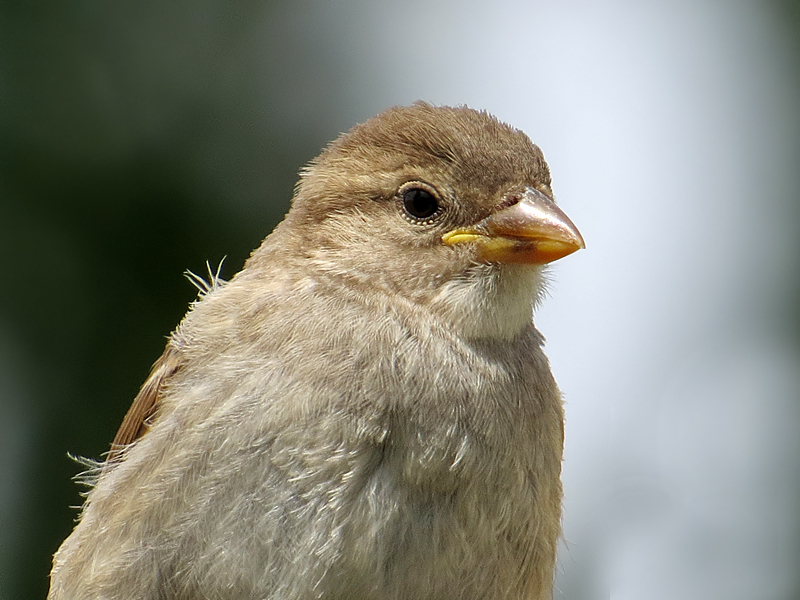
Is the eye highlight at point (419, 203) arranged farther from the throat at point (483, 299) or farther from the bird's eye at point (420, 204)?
the throat at point (483, 299)

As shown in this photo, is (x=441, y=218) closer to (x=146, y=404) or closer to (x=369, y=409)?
(x=369, y=409)

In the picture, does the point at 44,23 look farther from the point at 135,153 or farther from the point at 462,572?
the point at 462,572

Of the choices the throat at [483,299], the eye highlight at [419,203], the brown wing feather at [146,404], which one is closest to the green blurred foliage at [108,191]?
the brown wing feather at [146,404]

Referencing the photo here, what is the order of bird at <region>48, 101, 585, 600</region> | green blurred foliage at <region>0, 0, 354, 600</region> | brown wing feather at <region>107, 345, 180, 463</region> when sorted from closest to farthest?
bird at <region>48, 101, 585, 600</region>
brown wing feather at <region>107, 345, 180, 463</region>
green blurred foliage at <region>0, 0, 354, 600</region>

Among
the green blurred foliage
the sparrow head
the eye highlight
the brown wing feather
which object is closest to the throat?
the sparrow head

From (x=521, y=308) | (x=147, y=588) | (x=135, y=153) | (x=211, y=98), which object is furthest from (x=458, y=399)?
(x=211, y=98)

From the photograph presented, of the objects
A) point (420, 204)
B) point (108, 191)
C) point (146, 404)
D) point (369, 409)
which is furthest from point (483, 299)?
point (108, 191)

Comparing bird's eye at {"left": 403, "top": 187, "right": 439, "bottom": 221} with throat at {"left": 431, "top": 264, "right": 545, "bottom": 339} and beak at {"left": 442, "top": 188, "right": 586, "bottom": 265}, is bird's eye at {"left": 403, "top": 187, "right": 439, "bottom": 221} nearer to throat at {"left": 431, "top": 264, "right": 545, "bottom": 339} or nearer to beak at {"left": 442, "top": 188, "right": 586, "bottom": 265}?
beak at {"left": 442, "top": 188, "right": 586, "bottom": 265}
